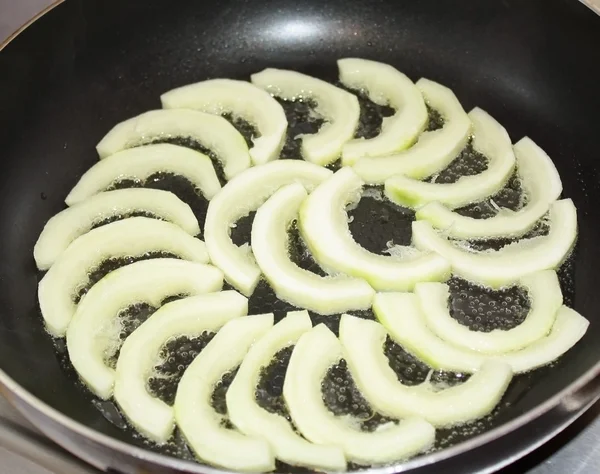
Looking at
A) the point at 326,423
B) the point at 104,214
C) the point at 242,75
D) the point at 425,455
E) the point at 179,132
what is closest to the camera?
the point at 425,455

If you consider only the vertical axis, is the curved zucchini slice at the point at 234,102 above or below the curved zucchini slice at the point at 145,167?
above

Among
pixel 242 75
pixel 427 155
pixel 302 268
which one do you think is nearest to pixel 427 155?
pixel 427 155

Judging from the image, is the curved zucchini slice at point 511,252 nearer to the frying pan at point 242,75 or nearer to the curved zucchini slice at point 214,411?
the frying pan at point 242,75

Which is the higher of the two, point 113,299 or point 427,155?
point 427,155

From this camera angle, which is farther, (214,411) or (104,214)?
(104,214)

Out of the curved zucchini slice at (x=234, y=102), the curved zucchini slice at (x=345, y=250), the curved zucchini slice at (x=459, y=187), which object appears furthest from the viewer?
the curved zucchini slice at (x=234, y=102)

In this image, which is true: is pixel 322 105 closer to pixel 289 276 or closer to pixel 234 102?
pixel 234 102

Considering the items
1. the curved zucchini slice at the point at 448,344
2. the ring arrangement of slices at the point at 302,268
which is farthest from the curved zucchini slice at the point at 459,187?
the curved zucchini slice at the point at 448,344
